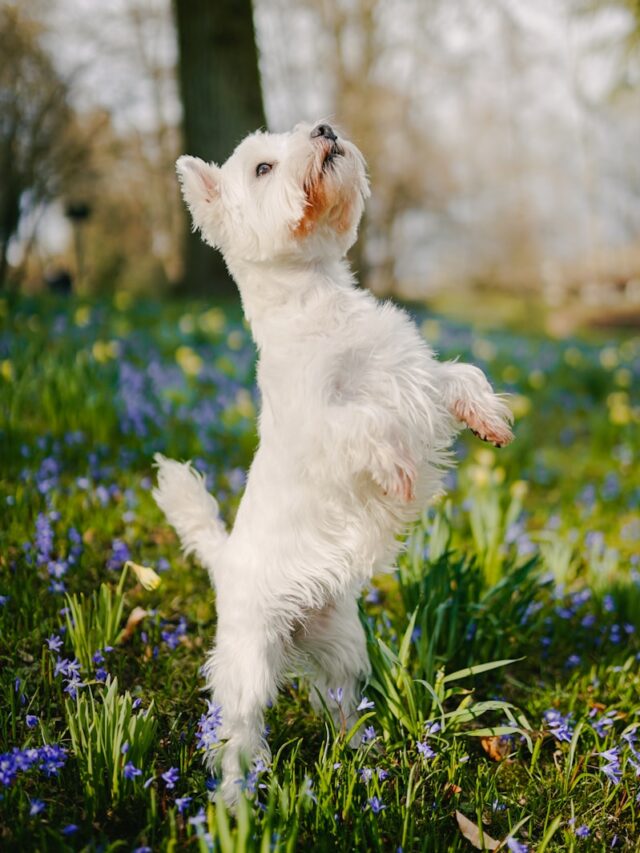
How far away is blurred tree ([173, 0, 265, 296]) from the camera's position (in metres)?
8.67

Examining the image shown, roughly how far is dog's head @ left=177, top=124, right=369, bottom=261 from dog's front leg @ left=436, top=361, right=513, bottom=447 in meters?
0.58

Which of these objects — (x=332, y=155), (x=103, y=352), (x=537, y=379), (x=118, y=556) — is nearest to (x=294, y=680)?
(x=118, y=556)

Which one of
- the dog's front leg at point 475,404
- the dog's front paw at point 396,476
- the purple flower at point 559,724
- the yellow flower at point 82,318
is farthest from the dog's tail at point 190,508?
the yellow flower at point 82,318

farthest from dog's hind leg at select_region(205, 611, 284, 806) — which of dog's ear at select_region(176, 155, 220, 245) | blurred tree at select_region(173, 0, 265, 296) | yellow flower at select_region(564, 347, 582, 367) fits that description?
blurred tree at select_region(173, 0, 265, 296)

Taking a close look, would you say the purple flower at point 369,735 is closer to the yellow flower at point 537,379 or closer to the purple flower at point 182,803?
the purple flower at point 182,803

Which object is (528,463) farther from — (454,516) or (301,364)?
(301,364)

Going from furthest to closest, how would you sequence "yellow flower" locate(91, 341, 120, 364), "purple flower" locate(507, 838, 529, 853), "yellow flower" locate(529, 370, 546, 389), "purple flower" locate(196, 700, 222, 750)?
"yellow flower" locate(529, 370, 546, 389)
"yellow flower" locate(91, 341, 120, 364)
"purple flower" locate(196, 700, 222, 750)
"purple flower" locate(507, 838, 529, 853)

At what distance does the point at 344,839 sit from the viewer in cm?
190

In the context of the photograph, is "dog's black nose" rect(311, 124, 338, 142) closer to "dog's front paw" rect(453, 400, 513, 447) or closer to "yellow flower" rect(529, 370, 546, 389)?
"dog's front paw" rect(453, 400, 513, 447)

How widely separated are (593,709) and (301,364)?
5.60 ft

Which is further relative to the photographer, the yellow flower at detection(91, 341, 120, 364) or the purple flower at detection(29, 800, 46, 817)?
the yellow flower at detection(91, 341, 120, 364)

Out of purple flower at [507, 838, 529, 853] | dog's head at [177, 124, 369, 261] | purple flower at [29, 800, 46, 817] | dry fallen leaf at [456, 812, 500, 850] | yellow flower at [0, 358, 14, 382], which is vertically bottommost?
dry fallen leaf at [456, 812, 500, 850]

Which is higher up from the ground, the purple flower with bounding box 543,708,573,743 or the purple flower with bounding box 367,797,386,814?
the purple flower with bounding box 367,797,386,814

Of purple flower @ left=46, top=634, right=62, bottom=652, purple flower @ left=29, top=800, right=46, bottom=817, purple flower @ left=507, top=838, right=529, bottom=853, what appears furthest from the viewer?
purple flower @ left=46, top=634, right=62, bottom=652
